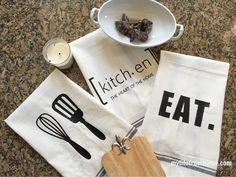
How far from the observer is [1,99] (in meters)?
0.67

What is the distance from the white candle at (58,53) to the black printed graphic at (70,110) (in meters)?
0.07

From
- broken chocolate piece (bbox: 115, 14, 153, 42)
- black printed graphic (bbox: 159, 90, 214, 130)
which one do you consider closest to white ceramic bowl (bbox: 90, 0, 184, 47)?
broken chocolate piece (bbox: 115, 14, 153, 42)

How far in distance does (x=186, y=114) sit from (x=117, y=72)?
0.17 meters

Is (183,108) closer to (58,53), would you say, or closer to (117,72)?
(117,72)

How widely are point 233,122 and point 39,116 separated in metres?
0.39

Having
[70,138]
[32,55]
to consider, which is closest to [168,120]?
[70,138]

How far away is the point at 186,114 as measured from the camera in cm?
63

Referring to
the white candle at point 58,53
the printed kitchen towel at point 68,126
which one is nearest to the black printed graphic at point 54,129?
the printed kitchen towel at point 68,126

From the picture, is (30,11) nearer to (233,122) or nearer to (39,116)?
(39,116)

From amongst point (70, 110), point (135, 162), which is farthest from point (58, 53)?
point (135, 162)

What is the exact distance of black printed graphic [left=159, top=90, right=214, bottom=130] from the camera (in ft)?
2.06

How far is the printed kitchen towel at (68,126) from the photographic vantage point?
2.07 feet

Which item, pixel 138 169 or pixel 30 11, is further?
pixel 30 11

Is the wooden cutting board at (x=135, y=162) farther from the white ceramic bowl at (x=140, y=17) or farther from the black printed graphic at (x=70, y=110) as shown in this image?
the white ceramic bowl at (x=140, y=17)
